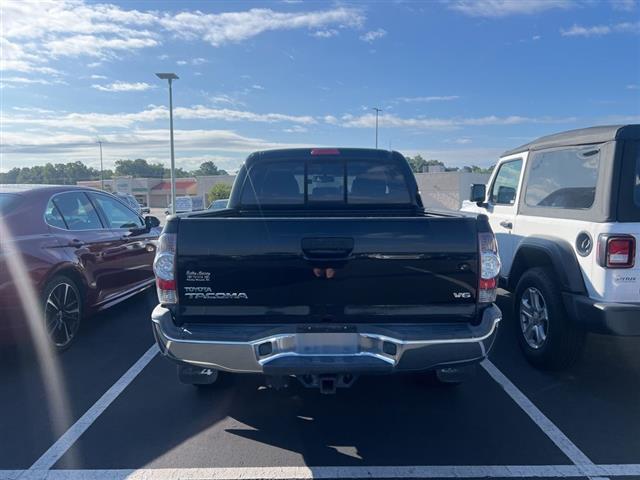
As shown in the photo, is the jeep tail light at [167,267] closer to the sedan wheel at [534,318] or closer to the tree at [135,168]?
the sedan wheel at [534,318]

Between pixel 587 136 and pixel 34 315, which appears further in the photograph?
pixel 34 315

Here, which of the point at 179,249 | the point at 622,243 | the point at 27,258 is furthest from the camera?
the point at 27,258

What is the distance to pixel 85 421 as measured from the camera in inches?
132

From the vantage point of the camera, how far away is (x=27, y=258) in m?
4.18

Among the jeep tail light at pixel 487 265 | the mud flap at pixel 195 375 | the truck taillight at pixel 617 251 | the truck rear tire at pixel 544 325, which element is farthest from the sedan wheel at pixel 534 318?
the mud flap at pixel 195 375

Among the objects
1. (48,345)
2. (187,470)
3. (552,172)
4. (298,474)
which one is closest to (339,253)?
(298,474)

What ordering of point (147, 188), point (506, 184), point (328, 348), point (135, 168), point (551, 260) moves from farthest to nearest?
1. point (135, 168)
2. point (147, 188)
3. point (506, 184)
4. point (551, 260)
5. point (328, 348)

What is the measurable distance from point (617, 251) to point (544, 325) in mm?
1079

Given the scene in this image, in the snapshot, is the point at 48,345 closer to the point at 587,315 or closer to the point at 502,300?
the point at 587,315

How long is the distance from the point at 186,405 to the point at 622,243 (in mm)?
3551

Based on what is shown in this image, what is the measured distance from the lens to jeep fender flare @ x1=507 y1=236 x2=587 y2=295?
148 inches

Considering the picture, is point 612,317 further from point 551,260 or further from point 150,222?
point 150,222

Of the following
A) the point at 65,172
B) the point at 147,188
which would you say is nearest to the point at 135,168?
the point at 65,172

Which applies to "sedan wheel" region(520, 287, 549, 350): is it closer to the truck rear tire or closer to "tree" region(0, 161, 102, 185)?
the truck rear tire
